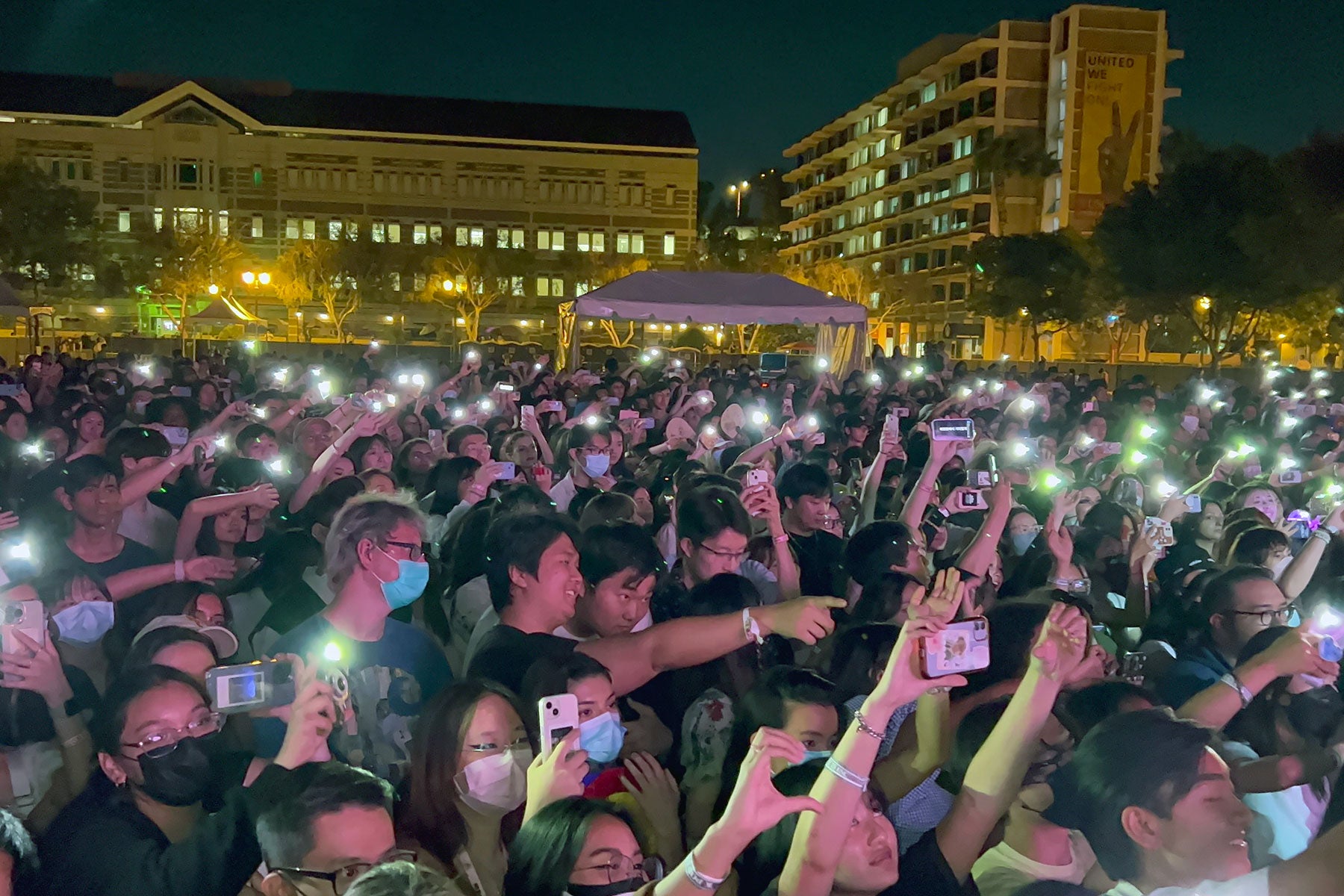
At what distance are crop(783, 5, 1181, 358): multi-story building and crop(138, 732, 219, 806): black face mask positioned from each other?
56.1m

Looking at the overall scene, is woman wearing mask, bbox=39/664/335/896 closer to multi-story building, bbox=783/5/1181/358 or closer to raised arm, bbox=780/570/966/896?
raised arm, bbox=780/570/966/896

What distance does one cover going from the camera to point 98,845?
309 cm

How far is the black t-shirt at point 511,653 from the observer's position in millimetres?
3916

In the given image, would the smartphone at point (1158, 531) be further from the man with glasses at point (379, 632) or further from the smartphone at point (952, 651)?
the man with glasses at point (379, 632)

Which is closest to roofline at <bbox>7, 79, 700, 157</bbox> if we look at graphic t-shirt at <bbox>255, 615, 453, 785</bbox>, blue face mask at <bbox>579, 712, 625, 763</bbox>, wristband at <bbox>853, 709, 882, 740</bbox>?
graphic t-shirt at <bbox>255, 615, 453, 785</bbox>

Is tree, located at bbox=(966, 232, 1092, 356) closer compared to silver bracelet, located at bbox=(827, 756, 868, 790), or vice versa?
silver bracelet, located at bbox=(827, 756, 868, 790)

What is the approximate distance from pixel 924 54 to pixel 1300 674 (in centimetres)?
8005

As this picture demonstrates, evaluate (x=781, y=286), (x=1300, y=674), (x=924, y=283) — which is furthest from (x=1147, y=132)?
(x=1300, y=674)

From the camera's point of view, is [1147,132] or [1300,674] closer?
[1300,674]

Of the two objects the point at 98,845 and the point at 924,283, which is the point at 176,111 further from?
the point at 98,845

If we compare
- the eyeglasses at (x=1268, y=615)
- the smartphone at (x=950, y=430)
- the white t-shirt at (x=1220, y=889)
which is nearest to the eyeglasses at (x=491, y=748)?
the white t-shirt at (x=1220, y=889)

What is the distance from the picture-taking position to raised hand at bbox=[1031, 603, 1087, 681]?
124 inches

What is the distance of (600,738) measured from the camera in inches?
136

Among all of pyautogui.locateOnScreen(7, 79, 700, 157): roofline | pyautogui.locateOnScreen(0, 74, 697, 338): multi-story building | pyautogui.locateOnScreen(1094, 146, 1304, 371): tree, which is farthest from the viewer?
pyautogui.locateOnScreen(0, 74, 697, 338): multi-story building
